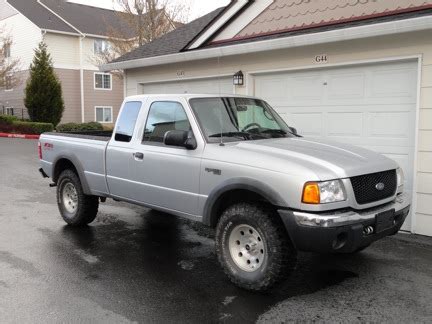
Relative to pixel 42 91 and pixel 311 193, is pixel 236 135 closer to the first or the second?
pixel 311 193

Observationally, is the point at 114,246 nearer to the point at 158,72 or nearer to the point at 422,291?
the point at 422,291

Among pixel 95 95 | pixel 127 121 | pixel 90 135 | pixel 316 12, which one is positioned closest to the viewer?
pixel 127 121

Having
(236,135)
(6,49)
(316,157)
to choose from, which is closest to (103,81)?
(6,49)

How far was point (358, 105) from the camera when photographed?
7645 mm

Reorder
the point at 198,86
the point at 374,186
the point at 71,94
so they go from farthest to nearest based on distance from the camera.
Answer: the point at 71,94 → the point at 198,86 → the point at 374,186

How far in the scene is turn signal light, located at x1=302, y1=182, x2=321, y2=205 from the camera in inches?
166

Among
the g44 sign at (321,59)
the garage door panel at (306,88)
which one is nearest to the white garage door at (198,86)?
the garage door panel at (306,88)

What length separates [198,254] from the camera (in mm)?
5953

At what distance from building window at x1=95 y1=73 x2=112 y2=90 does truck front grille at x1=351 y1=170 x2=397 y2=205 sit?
3087 cm

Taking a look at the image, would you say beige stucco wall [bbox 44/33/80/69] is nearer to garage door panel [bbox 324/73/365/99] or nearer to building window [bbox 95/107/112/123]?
building window [bbox 95/107/112/123]

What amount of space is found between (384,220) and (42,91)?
25.6 m

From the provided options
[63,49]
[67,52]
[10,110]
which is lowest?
[10,110]

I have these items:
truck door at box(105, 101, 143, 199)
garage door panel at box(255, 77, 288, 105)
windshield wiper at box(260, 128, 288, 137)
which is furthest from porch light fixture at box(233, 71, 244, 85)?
windshield wiper at box(260, 128, 288, 137)

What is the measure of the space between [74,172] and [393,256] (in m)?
4.71
